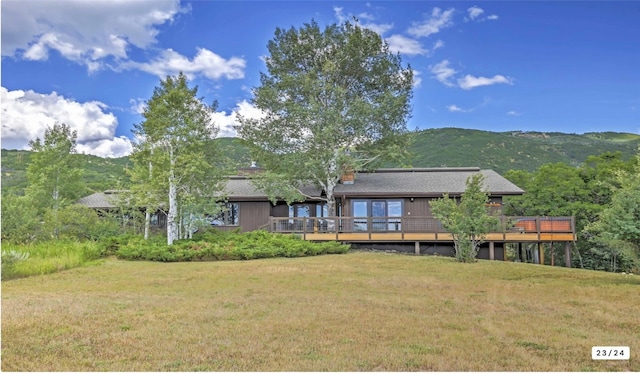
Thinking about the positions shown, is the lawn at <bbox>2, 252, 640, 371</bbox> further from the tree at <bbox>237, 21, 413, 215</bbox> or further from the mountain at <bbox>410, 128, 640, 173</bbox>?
the mountain at <bbox>410, 128, 640, 173</bbox>

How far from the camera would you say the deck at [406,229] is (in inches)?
728

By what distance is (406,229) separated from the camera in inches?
770

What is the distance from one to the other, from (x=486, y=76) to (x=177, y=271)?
9.62 metres

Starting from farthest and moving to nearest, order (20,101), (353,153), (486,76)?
(353,153)
(486,76)
(20,101)

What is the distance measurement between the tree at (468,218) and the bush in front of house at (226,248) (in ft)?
14.7

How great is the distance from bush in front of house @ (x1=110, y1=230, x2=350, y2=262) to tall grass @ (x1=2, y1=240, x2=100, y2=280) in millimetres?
1257

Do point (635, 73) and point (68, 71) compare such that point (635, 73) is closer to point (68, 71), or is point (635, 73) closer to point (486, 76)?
point (486, 76)

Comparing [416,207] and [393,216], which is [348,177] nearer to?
[416,207]

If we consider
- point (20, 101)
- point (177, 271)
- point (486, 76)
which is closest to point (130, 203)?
point (177, 271)

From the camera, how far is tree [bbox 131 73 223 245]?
1738cm

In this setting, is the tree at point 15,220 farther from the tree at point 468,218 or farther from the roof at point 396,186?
the tree at point 468,218

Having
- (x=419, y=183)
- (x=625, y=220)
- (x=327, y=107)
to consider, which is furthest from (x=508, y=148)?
(x=625, y=220)

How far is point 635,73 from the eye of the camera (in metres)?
9.13

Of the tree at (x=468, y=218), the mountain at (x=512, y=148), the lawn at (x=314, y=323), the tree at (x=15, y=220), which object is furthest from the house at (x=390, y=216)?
the mountain at (x=512, y=148)
